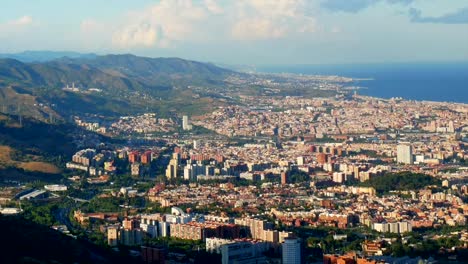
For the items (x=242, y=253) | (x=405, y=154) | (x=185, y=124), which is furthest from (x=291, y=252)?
(x=185, y=124)

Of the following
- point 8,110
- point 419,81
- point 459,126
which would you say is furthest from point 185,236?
point 419,81

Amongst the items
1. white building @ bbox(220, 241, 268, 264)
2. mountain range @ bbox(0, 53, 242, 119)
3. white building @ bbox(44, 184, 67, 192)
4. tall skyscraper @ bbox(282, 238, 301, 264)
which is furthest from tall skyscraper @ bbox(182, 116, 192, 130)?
tall skyscraper @ bbox(282, 238, 301, 264)

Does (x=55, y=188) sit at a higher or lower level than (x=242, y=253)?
higher

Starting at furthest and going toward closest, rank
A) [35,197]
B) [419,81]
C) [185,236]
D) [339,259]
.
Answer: [419,81], [35,197], [185,236], [339,259]

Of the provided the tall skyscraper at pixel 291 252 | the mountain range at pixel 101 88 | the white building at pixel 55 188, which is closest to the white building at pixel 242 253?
the tall skyscraper at pixel 291 252

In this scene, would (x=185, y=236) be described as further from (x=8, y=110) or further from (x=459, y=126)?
(x=8, y=110)

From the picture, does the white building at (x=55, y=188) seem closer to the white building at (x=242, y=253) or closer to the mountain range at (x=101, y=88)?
the white building at (x=242, y=253)

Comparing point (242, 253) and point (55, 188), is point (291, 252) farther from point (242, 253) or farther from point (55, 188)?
point (55, 188)
